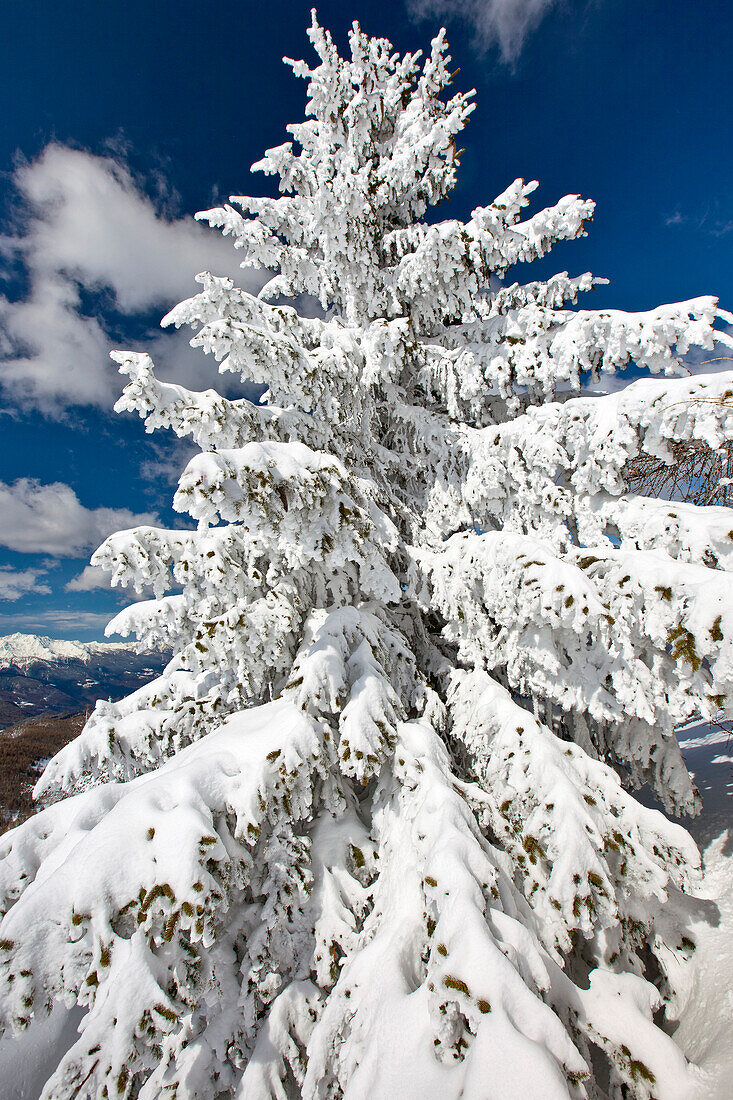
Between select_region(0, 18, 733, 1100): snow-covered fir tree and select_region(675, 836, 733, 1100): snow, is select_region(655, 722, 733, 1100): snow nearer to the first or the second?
select_region(675, 836, 733, 1100): snow

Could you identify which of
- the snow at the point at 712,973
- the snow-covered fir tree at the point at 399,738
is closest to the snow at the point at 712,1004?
the snow at the point at 712,973

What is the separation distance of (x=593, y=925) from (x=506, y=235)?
829 centimetres

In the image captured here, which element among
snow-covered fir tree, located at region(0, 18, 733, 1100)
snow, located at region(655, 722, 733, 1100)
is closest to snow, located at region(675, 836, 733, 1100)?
snow, located at region(655, 722, 733, 1100)

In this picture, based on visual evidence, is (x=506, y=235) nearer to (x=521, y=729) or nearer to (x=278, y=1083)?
(x=521, y=729)

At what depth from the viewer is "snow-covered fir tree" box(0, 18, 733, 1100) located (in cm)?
247

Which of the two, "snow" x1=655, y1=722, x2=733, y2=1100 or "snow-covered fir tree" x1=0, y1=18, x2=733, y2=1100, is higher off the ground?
"snow-covered fir tree" x1=0, y1=18, x2=733, y2=1100

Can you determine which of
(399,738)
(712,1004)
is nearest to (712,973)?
(712,1004)

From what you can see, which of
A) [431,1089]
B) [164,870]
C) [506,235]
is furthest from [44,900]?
[506,235]

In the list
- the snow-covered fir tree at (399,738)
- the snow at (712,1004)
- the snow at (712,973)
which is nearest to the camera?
the snow-covered fir tree at (399,738)

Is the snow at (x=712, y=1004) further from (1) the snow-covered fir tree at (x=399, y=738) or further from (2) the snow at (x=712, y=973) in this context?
(1) the snow-covered fir tree at (x=399, y=738)

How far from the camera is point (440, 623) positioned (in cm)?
724

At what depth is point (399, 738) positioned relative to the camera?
407 centimetres

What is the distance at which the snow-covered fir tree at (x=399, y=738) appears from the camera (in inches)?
97.3

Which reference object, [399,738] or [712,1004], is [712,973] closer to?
[712,1004]
